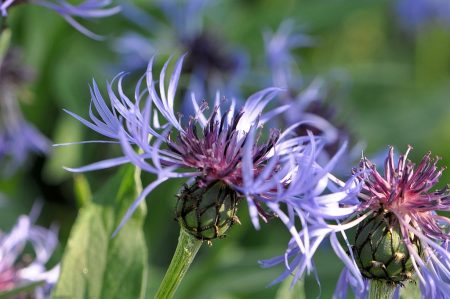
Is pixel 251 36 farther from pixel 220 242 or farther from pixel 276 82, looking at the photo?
pixel 220 242

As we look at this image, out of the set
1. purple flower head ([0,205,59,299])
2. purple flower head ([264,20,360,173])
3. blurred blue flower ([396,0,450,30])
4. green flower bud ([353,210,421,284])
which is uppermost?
purple flower head ([0,205,59,299])

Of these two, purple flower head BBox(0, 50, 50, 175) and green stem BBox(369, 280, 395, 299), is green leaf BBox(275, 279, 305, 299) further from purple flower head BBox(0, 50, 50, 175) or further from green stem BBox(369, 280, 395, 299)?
purple flower head BBox(0, 50, 50, 175)

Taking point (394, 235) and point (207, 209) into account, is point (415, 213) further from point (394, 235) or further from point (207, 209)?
point (207, 209)

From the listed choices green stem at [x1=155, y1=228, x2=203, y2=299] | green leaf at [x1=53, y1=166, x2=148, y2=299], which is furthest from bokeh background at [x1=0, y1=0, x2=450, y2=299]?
green stem at [x1=155, y1=228, x2=203, y2=299]

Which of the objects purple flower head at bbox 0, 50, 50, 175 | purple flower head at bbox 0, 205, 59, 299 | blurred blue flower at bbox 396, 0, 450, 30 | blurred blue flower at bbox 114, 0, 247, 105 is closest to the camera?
purple flower head at bbox 0, 205, 59, 299

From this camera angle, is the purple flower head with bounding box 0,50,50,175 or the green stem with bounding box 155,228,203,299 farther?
the purple flower head with bounding box 0,50,50,175

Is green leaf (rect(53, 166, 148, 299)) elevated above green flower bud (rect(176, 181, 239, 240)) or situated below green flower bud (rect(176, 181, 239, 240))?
below

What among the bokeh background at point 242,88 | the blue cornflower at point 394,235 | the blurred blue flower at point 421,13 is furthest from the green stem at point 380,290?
the blurred blue flower at point 421,13
